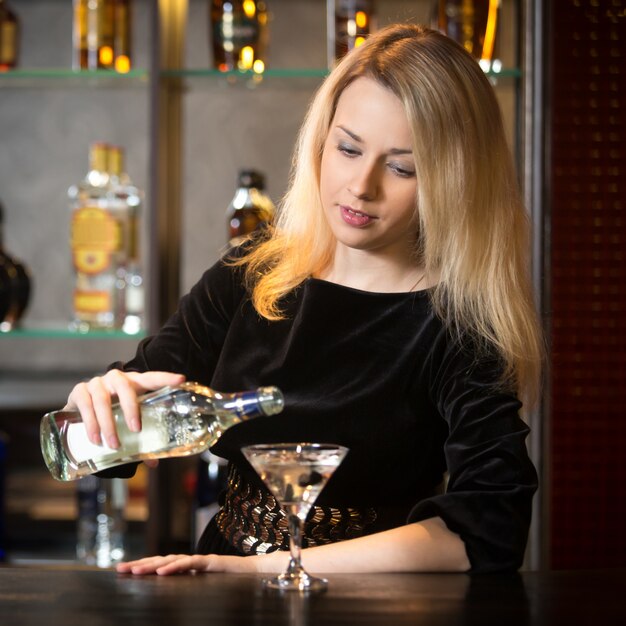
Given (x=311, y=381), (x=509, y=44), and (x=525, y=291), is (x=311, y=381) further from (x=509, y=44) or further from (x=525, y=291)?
(x=509, y=44)

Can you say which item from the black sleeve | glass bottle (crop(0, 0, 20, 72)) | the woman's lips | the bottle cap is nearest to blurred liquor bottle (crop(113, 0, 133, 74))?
glass bottle (crop(0, 0, 20, 72))

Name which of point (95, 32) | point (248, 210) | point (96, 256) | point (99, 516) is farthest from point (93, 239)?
point (99, 516)

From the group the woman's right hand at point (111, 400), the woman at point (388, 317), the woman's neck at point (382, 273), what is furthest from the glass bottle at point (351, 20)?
the woman's right hand at point (111, 400)

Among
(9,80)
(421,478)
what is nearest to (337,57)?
(9,80)

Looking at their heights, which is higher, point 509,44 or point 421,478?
point 509,44

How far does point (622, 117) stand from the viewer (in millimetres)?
2180

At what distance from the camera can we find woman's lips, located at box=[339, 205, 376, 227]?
1.47 meters

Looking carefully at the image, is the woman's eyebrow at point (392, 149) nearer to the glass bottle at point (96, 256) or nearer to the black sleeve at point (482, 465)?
the black sleeve at point (482, 465)

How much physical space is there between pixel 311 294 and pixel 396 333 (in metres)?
0.15

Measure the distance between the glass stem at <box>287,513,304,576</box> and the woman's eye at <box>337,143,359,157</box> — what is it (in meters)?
0.60

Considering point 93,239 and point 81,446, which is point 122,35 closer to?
point 93,239

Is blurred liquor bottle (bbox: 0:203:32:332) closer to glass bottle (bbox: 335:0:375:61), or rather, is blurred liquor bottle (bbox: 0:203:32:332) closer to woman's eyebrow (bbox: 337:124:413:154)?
glass bottle (bbox: 335:0:375:61)

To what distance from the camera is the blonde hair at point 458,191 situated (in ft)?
4.86

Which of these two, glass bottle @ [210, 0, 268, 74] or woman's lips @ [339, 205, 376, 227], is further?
glass bottle @ [210, 0, 268, 74]
